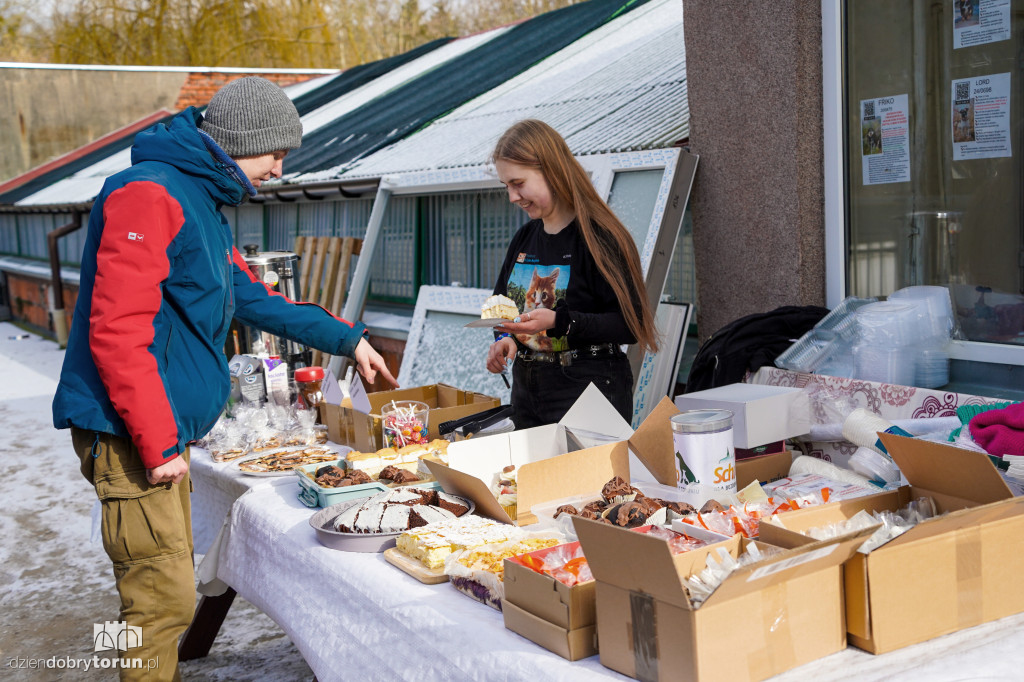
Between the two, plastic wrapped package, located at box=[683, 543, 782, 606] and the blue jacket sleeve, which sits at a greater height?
the blue jacket sleeve

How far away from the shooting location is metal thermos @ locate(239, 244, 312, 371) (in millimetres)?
4684

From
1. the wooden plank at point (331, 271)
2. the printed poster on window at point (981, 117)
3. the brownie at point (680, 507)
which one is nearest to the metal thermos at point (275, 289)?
the wooden plank at point (331, 271)

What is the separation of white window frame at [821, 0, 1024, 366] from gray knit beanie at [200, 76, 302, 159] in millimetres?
2359

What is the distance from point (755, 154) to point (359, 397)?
210 cm

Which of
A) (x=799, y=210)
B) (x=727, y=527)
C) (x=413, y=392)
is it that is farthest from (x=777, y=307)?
(x=727, y=527)

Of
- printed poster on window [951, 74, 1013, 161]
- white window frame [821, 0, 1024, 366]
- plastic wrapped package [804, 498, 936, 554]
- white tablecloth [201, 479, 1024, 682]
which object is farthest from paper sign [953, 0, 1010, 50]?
white tablecloth [201, 479, 1024, 682]

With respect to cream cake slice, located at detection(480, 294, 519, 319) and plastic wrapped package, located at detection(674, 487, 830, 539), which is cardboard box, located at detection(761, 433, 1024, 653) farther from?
cream cake slice, located at detection(480, 294, 519, 319)

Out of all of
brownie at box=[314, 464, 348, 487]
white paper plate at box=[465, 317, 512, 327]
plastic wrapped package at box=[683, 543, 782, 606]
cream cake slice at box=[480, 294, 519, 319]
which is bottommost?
brownie at box=[314, 464, 348, 487]

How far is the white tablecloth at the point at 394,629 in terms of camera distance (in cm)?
164

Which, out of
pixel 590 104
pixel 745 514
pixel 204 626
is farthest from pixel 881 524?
pixel 590 104

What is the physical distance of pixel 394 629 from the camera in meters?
2.06

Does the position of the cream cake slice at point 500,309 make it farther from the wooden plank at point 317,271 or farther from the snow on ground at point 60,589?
the wooden plank at point 317,271

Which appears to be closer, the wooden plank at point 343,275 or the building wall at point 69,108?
the wooden plank at point 343,275

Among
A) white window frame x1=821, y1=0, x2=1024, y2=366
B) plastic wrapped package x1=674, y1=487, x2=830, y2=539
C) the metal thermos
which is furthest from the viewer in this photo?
the metal thermos
